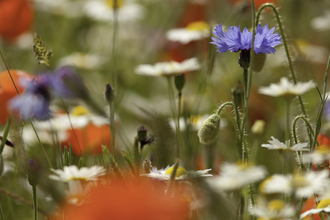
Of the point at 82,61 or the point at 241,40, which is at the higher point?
the point at 82,61

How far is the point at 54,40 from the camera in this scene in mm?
1696

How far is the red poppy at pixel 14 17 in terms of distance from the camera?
906 millimetres

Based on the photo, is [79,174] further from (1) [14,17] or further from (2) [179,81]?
(1) [14,17]

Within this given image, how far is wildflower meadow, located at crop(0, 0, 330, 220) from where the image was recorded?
348 mm

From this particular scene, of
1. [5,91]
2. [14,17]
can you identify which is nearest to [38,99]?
[5,91]

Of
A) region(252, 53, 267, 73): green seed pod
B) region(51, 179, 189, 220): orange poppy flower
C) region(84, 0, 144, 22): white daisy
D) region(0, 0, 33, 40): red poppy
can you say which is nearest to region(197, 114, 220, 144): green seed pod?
region(252, 53, 267, 73): green seed pod

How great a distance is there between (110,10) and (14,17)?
0.80 m

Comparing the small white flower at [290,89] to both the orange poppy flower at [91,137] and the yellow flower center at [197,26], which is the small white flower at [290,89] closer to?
the orange poppy flower at [91,137]

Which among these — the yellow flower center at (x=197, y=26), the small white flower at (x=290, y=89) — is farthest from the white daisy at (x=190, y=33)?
the small white flower at (x=290, y=89)

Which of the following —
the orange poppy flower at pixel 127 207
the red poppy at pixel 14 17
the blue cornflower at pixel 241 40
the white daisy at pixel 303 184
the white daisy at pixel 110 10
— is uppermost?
the white daisy at pixel 110 10

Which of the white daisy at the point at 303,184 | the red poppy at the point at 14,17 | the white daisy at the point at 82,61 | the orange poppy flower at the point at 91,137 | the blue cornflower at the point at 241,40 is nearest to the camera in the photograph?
the white daisy at the point at 303,184

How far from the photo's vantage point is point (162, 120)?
0.41 metres

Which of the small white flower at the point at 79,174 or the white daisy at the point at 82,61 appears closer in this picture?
the small white flower at the point at 79,174

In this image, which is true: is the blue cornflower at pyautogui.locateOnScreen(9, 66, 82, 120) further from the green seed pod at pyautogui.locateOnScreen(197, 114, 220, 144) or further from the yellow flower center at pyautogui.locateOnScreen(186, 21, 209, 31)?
the yellow flower center at pyautogui.locateOnScreen(186, 21, 209, 31)
